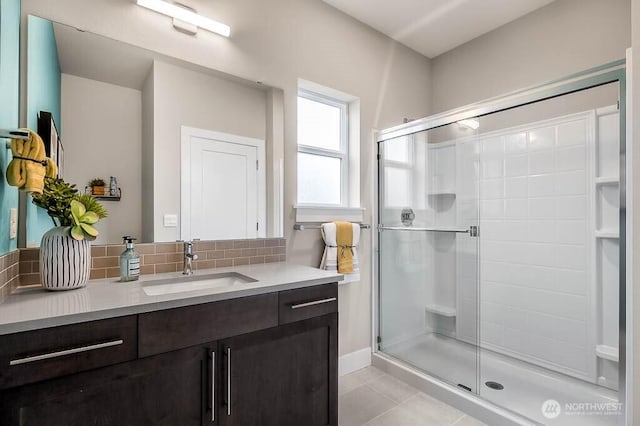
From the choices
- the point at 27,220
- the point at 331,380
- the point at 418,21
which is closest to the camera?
the point at 27,220

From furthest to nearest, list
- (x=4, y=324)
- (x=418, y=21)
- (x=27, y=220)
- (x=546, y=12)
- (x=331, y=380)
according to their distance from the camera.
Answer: (x=418, y=21) < (x=546, y=12) < (x=331, y=380) < (x=27, y=220) < (x=4, y=324)

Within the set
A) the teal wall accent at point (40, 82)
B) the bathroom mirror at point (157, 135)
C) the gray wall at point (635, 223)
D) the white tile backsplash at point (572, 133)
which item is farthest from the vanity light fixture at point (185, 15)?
the white tile backsplash at point (572, 133)

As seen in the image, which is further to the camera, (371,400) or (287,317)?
(371,400)

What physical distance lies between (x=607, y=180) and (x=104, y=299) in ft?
8.73

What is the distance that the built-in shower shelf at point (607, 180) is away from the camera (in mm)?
1846

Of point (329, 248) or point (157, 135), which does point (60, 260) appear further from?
point (329, 248)

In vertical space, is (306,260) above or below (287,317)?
above

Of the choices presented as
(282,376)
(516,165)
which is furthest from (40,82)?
(516,165)

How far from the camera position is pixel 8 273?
108cm

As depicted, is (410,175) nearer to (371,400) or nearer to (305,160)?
(305,160)

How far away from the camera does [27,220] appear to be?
4.07 ft

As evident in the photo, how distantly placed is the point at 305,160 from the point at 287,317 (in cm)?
133

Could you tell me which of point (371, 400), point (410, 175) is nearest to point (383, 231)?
point (410, 175)

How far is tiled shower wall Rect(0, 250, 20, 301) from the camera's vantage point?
1011mm
